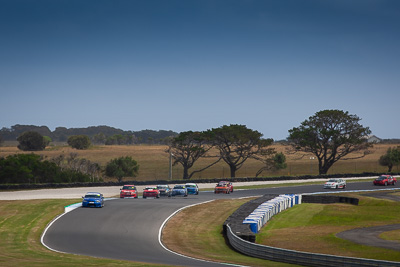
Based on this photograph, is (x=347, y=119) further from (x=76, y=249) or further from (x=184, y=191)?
(x=76, y=249)

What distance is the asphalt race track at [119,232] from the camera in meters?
29.1

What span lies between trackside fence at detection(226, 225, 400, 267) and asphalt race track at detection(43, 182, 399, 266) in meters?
2.87

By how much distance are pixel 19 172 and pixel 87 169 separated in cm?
1673

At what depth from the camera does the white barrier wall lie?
121 ft

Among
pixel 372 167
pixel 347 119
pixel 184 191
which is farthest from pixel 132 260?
pixel 372 167

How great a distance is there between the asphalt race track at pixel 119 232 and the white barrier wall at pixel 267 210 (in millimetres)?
6504

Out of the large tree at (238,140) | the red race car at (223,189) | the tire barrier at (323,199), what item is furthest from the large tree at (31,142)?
the tire barrier at (323,199)

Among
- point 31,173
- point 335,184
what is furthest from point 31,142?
point 335,184

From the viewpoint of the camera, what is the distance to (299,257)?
25.0 m

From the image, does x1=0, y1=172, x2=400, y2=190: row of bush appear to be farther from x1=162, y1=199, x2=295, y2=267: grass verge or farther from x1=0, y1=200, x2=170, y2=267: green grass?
x1=162, y1=199, x2=295, y2=267: grass verge

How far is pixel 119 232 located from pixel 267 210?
1233 centimetres

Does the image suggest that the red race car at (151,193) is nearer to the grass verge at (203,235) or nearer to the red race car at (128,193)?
the red race car at (128,193)

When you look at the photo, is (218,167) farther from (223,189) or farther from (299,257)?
(299,257)

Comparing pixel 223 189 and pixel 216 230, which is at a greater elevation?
pixel 223 189
